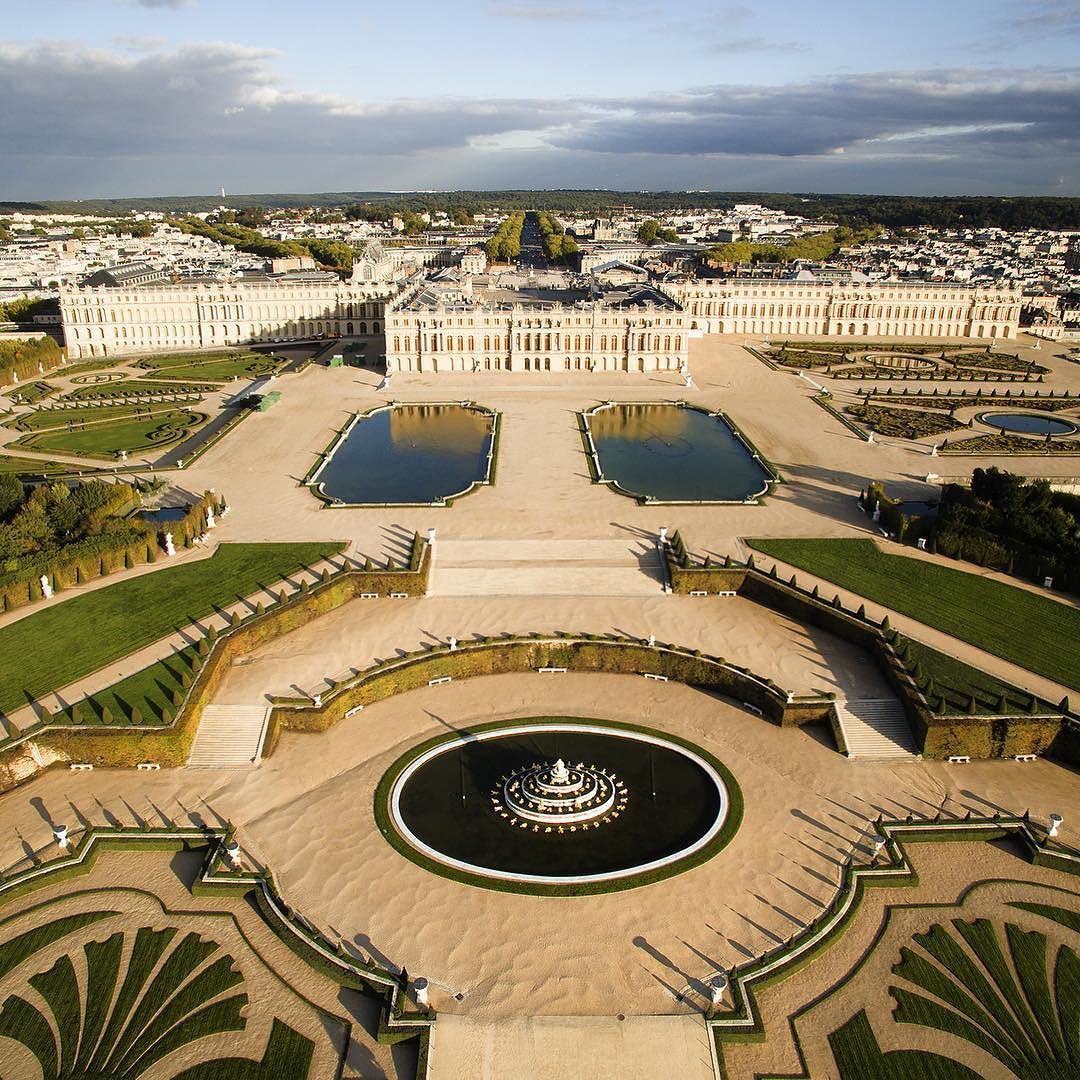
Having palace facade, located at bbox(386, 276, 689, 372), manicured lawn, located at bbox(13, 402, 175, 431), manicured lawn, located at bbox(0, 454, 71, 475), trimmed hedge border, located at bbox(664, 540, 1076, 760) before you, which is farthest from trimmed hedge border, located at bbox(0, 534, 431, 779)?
palace facade, located at bbox(386, 276, 689, 372)

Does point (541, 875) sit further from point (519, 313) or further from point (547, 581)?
point (519, 313)

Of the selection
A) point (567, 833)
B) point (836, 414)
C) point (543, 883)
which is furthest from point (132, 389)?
point (543, 883)

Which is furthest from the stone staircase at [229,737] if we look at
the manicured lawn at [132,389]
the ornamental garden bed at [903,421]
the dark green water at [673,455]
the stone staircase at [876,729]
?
the manicured lawn at [132,389]

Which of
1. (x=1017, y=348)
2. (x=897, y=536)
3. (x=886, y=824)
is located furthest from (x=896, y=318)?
(x=886, y=824)

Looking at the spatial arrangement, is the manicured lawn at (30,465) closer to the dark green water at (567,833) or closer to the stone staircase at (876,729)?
the dark green water at (567,833)

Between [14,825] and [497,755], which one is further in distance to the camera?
[497,755]

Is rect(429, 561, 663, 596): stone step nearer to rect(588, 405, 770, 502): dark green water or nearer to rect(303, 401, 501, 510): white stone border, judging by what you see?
rect(303, 401, 501, 510): white stone border

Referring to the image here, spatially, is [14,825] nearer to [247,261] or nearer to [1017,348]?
[1017,348]
